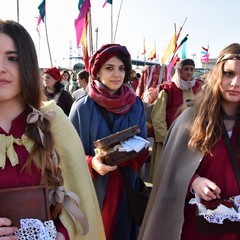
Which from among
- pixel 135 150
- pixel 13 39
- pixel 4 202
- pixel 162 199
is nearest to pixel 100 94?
pixel 135 150

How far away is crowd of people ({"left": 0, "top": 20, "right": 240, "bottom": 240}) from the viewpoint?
1381 mm

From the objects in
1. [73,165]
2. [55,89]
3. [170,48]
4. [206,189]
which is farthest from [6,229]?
[170,48]

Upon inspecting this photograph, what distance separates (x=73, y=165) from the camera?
5.43 ft

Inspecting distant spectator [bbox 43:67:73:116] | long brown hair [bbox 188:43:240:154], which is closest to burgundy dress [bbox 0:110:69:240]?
long brown hair [bbox 188:43:240:154]

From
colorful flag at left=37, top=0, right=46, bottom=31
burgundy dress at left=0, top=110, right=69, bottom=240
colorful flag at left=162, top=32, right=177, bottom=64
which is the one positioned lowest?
burgundy dress at left=0, top=110, right=69, bottom=240

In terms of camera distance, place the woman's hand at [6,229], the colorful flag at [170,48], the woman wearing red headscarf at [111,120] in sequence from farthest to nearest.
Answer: the colorful flag at [170,48] < the woman wearing red headscarf at [111,120] < the woman's hand at [6,229]

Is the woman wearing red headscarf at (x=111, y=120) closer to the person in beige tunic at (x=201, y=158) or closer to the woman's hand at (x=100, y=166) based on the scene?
the woman's hand at (x=100, y=166)

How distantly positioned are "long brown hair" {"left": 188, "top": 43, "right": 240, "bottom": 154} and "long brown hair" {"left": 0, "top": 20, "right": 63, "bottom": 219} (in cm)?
87

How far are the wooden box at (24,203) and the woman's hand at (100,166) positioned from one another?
936mm

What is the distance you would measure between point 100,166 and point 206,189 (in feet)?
2.61

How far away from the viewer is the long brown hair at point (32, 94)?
1391 millimetres

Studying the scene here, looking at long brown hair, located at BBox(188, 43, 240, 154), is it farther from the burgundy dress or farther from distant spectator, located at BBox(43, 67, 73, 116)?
distant spectator, located at BBox(43, 67, 73, 116)

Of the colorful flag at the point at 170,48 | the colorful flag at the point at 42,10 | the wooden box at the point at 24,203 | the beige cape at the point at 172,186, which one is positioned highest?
the colorful flag at the point at 42,10

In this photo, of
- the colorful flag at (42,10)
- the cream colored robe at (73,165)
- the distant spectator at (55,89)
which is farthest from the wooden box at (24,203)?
the colorful flag at (42,10)
